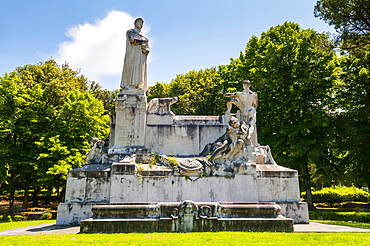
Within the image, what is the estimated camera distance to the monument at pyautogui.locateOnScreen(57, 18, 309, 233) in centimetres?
853

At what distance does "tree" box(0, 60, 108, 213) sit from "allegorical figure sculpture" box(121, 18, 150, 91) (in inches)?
379

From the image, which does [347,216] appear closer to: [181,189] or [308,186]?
[308,186]

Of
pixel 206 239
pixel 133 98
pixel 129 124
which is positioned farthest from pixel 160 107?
pixel 206 239

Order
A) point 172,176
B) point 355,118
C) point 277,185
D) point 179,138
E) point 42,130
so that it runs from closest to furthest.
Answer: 1. point 172,176
2. point 277,185
3. point 179,138
4. point 355,118
5. point 42,130

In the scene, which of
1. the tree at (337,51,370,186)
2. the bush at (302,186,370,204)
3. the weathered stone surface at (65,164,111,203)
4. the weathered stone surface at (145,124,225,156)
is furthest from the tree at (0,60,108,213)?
the bush at (302,186,370,204)

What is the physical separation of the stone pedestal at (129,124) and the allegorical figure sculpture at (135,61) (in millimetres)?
717

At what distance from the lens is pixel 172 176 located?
11047mm

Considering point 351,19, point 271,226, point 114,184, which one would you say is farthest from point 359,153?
point 114,184

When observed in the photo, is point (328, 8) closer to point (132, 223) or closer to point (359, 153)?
point (359, 153)

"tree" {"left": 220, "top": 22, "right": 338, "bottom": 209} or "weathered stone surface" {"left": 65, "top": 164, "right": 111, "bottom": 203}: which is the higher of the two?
"tree" {"left": 220, "top": 22, "right": 338, "bottom": 209}

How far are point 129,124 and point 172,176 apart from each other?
3.36m

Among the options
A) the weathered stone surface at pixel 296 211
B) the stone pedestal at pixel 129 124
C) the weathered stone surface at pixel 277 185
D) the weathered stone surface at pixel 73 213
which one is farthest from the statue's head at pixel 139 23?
the weathered stone surface at pixel 296 211

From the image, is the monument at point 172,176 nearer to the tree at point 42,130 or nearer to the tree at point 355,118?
the tree at point 42,130

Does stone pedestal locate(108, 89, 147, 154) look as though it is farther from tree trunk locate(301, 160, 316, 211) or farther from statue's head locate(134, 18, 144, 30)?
tree trunk locate(301, 160, 316, 211)
